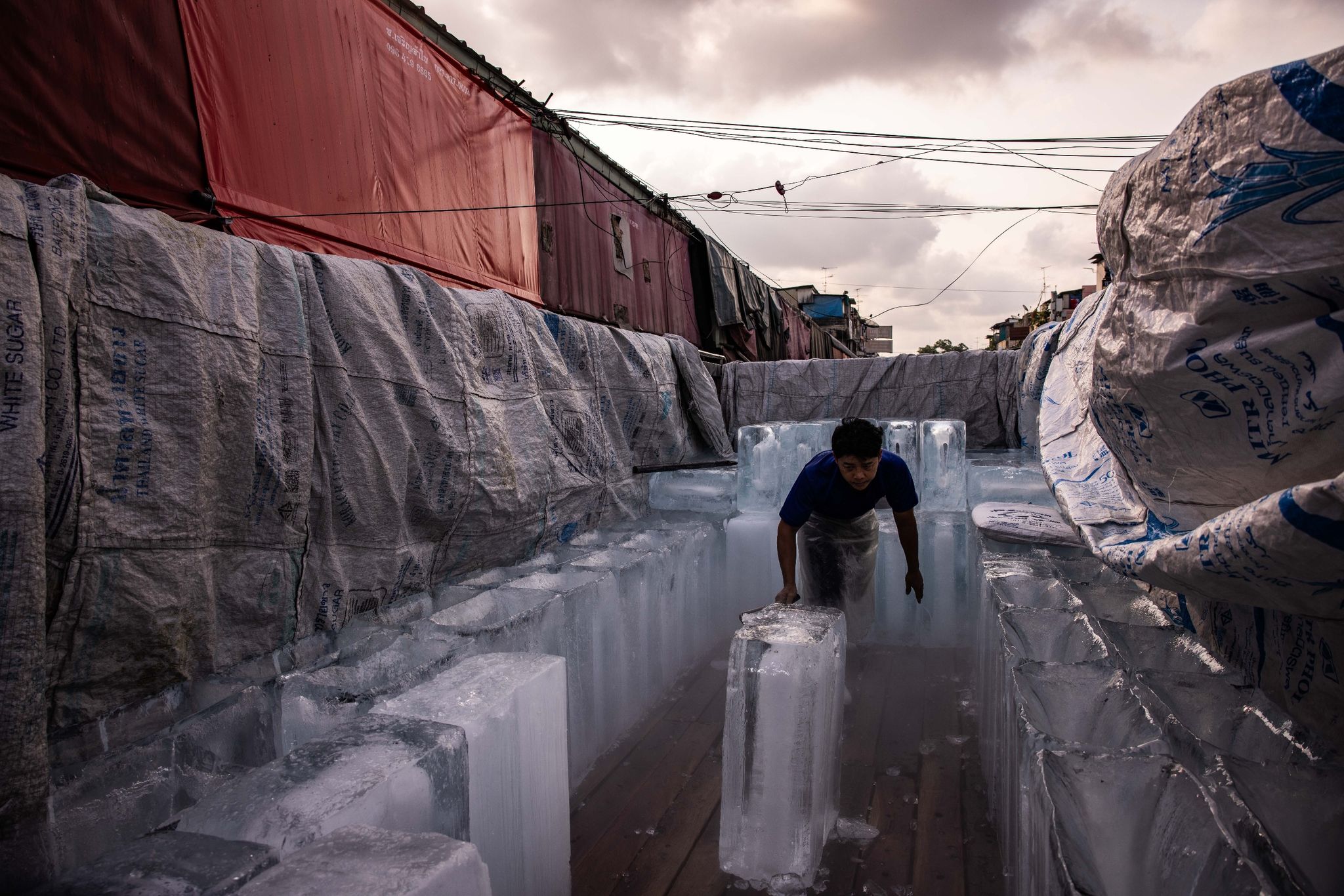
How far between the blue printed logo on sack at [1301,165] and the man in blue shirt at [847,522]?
6.70 ft

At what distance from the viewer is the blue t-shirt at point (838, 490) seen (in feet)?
10.8

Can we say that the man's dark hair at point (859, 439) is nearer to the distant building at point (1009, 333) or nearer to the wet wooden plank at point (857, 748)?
the wet wooden plank at point (857, 748)

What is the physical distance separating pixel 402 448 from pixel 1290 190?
8.26ft

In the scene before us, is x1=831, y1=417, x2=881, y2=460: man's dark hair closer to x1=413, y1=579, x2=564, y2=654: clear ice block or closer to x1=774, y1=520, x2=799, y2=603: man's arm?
x1=774, y1=520, x2=799, y2=603: man's arm

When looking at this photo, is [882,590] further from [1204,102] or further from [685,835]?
[1204,102]

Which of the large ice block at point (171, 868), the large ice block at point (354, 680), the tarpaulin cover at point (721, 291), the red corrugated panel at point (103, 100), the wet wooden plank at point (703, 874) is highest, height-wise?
the tarpaulin cover at point (721, 291)

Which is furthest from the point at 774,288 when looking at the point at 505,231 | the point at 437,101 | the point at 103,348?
the point at 103,348

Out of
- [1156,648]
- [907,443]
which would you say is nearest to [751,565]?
[907,443]

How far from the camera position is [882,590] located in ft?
13.6

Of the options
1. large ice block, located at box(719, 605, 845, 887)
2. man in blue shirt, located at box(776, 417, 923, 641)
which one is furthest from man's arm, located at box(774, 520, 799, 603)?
large ice block, located at box(719, 605, 845, 887)

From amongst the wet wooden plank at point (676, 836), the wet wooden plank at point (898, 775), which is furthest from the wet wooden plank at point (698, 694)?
Answer: the wet wooden plank at point (898, 775)

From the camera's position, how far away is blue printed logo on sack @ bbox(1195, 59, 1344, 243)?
2.71ft

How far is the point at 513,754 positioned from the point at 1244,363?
1.56 meters

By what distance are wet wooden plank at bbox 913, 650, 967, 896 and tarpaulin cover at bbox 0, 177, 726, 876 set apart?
1994 millimetres
